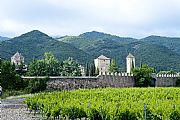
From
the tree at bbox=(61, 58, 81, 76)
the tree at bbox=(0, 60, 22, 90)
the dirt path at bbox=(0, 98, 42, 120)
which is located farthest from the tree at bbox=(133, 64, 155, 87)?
the dirt path at bbox=(0, 98, 42, 120)

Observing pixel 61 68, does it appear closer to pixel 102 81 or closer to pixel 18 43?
pixel 102 81

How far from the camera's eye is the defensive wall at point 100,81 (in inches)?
2347

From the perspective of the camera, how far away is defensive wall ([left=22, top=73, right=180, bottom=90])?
196 ft

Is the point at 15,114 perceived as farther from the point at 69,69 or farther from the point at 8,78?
the point at 69,69

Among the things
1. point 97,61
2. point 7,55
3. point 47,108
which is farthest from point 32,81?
point 7,55

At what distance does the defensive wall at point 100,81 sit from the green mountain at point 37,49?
86.9 meters

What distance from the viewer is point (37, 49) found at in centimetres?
17600

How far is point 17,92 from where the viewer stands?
53938 millimetres

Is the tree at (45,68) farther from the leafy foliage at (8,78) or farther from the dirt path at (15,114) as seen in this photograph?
the dirt path at (15,114)

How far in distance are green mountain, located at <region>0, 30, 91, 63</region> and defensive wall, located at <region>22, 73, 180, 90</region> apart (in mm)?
86918

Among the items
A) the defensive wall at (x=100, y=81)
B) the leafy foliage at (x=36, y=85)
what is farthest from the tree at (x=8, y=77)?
the defensive wall at (x=100, y=81)

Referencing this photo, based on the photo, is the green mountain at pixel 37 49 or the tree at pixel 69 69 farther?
the green mountain at pixel 37 49

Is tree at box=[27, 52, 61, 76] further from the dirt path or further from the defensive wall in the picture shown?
the dirt path

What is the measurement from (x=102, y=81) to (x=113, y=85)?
2.17m
